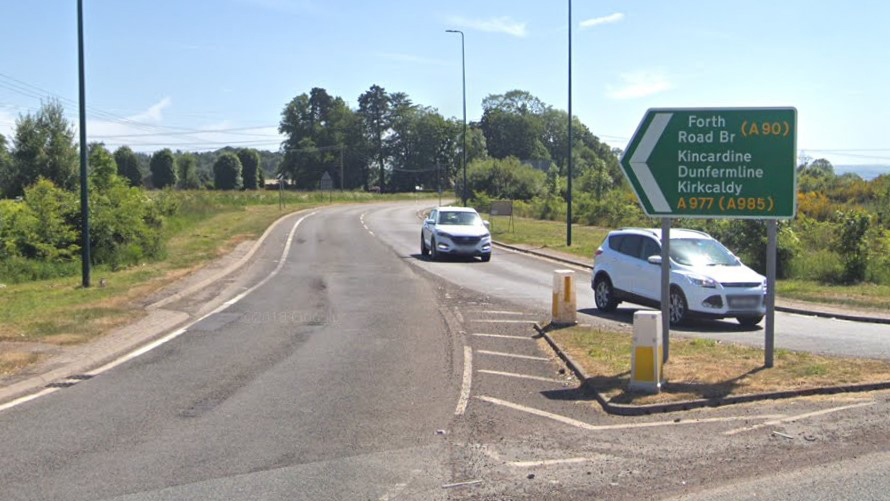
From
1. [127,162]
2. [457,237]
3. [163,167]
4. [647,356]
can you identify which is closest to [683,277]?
[647,356]

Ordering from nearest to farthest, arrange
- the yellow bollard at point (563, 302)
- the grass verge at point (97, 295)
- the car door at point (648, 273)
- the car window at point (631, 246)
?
1. the grass verge at point (97, 295)
2. the yellow bollard at point (563, 302)
3. the car door at point (648, 273)
4. the car window at point (631, 246)

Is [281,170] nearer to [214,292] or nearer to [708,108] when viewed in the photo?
[214,292]

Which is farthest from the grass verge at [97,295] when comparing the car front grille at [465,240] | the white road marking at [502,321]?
the car front grille at [465,240]

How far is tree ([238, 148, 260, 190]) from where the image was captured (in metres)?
135

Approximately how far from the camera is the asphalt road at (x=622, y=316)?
12625 mm

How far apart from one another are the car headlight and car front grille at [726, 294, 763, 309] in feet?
1.01

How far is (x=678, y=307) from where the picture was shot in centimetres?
1493

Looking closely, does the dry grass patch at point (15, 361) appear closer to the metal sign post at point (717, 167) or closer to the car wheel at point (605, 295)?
the metal sign post at point (717, 167)

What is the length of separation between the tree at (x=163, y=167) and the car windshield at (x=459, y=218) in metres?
99.4

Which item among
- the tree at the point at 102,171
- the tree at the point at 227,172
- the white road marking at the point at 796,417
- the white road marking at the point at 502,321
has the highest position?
the tree at the point at 227,172

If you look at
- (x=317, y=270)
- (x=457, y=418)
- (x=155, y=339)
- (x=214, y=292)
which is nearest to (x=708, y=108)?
(x=457, y=418)

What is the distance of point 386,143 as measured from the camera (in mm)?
148750

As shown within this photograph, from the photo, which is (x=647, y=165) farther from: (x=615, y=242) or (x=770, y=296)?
(x=615, y=242)

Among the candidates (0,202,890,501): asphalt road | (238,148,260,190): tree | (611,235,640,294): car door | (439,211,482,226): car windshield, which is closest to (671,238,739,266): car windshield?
(611,235,640,294): car door
